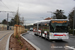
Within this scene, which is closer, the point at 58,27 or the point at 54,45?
the point at 54,45

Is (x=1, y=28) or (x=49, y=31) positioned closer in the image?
(x=49, y=31)

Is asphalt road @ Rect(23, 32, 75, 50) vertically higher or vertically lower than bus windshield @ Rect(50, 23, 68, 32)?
lower

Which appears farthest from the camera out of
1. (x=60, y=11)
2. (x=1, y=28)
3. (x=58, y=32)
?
(x=60, y=11)

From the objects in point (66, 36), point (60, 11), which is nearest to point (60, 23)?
point (66, 36)

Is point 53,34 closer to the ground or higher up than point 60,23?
closer to the ground

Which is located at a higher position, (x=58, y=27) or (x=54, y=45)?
(x=58, y=27)

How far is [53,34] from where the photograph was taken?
60.3 feet

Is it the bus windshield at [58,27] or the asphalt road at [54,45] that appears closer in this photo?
the asphalt road at [54,45]

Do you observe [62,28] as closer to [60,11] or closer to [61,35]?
[61,35]

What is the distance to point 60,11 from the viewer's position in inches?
3270

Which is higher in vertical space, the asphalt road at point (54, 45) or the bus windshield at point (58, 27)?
the bus windshield at point (58, 27)

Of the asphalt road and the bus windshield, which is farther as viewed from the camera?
the bus windshield

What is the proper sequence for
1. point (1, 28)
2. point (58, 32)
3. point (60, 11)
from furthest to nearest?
1. point (60, 11)
2. point (1, 28)
3. point (58, 32)

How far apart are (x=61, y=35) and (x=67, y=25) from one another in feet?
5.07
